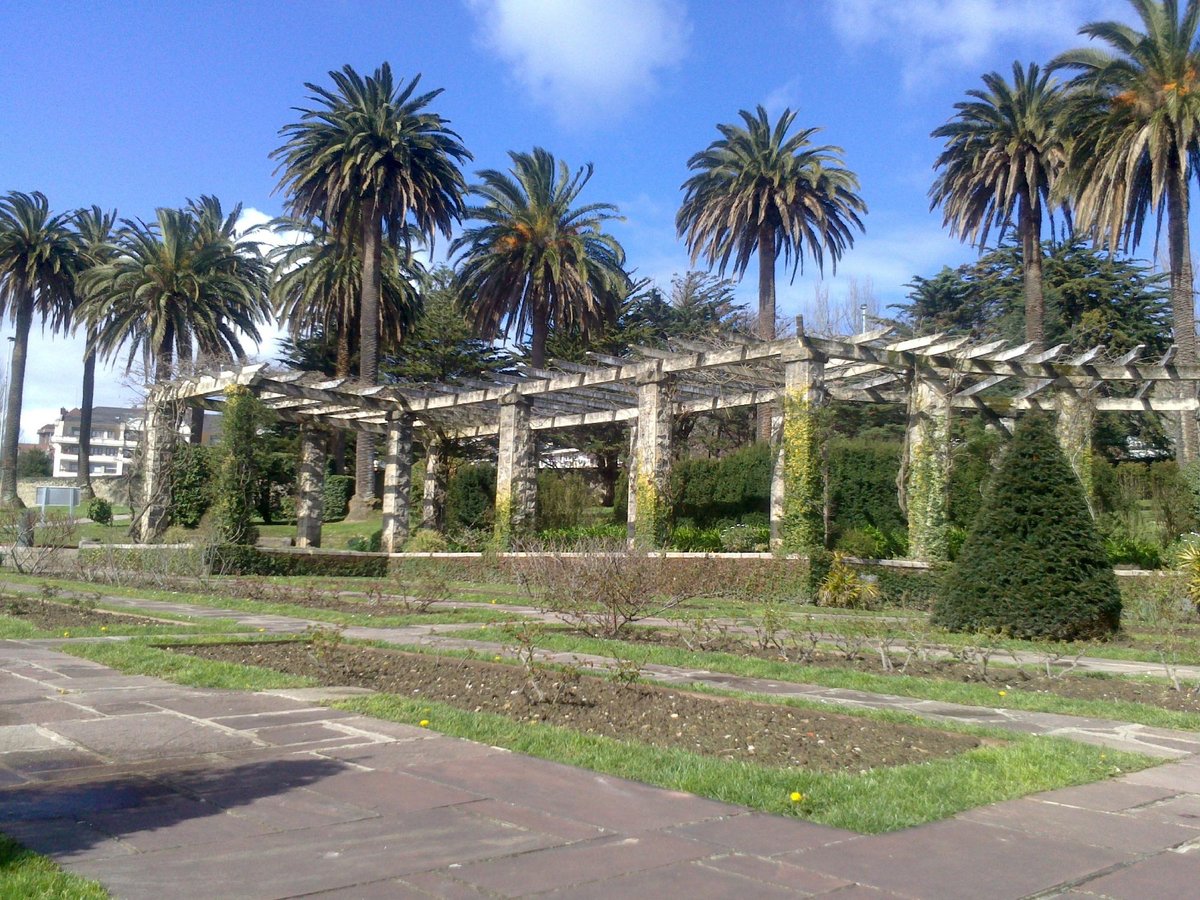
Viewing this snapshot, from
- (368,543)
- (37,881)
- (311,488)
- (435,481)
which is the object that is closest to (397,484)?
(368,543)

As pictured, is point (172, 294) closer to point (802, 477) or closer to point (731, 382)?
point (731, 382)

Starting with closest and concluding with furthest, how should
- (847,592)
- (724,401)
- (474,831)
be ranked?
(474,831) < (847,592) < (724,401)

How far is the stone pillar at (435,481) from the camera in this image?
31141 millimetres

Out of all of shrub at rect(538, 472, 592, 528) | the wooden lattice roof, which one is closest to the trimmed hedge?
the wooden lattice roof

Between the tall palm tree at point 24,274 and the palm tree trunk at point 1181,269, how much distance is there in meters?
38.9

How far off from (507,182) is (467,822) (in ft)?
98.1

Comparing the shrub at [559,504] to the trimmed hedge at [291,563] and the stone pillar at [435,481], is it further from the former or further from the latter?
the trimmed hedge at [291,563]

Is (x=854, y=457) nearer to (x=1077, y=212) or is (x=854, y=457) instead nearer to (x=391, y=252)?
(x=1077, y=212)

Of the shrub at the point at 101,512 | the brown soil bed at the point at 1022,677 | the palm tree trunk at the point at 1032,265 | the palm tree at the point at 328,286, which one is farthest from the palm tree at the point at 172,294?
the brown soil bed at the point at 1022,677

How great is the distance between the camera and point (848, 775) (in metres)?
5.17

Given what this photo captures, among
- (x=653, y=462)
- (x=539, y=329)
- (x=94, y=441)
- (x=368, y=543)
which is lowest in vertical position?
(x=368, y=543)

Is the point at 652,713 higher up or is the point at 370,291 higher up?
the point at 370,291

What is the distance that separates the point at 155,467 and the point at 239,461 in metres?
3.57

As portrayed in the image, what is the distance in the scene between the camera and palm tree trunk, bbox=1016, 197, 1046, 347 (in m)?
27.3
